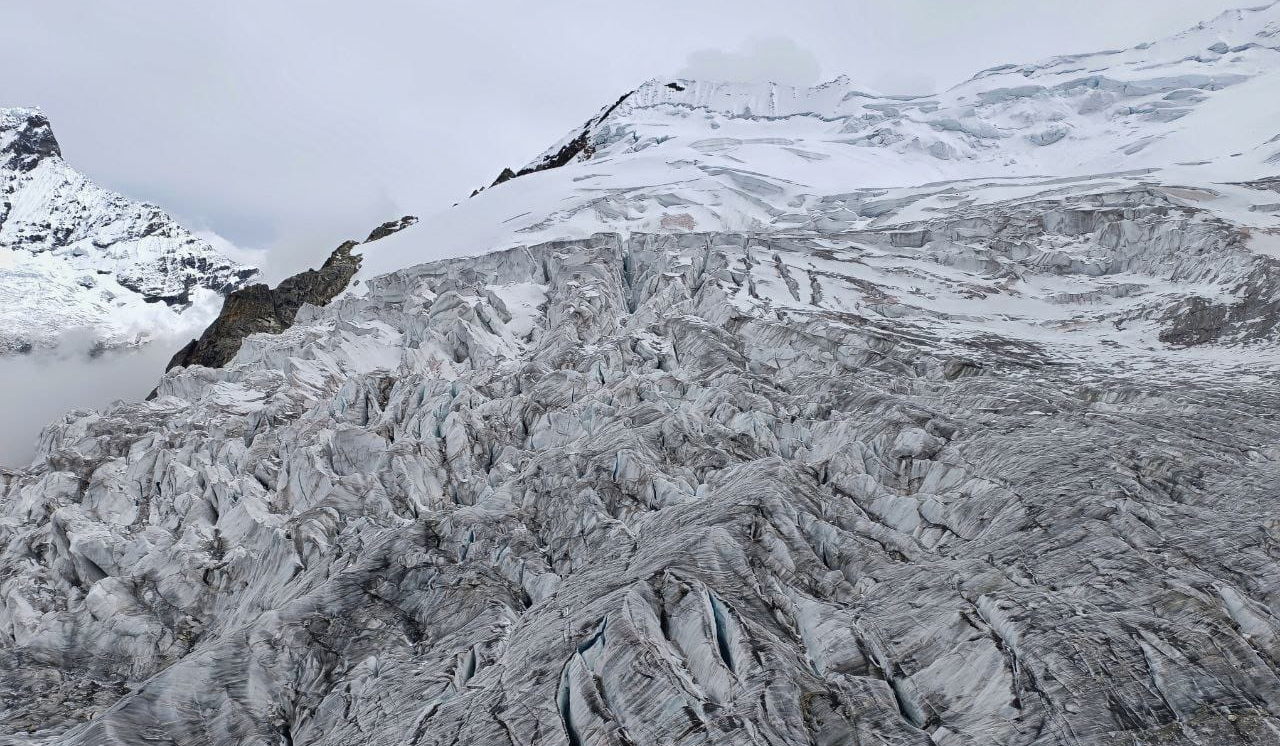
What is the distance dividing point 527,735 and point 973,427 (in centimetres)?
2099

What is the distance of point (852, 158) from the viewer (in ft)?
328

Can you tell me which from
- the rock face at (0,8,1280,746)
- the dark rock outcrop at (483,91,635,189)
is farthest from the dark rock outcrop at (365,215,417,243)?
the rock face at (0,8,1280,746)

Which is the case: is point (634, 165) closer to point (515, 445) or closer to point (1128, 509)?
point (515, 445)

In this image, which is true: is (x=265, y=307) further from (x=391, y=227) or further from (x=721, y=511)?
(x=721, y=511)

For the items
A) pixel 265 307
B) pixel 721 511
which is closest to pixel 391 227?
pixel 265 307

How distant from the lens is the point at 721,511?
84.5 ft

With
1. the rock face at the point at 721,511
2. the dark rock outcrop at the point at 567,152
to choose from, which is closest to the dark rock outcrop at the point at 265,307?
the rock face at the point at 721,511

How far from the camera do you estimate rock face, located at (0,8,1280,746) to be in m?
19.2

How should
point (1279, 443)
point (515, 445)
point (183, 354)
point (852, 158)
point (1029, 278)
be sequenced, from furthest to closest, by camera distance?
point (852, 158)
point (183, 354)
point (1029, 278)
point (515, 445)
point (1279, 443)

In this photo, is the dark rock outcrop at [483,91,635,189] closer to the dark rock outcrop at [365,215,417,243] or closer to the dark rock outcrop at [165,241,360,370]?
the dark rock outcrop at [365,215,417,243]

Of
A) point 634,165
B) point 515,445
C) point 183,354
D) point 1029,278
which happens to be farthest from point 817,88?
point 515,445

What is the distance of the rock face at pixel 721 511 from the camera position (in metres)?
19.2

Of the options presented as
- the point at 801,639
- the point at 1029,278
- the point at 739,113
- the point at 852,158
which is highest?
the point at 739,113

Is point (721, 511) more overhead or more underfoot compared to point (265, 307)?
more underfoot
